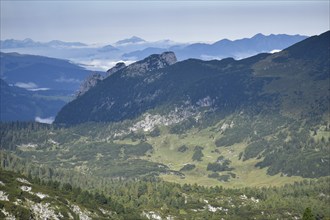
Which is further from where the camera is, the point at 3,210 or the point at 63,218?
the point at 63,218

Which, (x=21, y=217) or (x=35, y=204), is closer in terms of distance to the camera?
(x=21, y=217)

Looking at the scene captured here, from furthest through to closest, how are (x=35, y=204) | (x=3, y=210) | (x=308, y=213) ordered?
(x=35, y=204) → (x=3, y=210) → (x=308, y=213)

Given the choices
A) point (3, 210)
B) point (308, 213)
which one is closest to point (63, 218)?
point (3, 210)

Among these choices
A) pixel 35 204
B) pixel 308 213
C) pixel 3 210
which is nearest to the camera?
pixel 308 213

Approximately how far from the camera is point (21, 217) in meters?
184

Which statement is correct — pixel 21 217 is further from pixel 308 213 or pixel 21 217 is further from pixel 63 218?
pixel 308 213

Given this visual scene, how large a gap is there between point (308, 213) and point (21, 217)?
302 feet

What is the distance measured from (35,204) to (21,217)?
15.3 m

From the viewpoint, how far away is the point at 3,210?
182 m

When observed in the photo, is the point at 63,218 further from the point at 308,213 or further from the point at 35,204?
the point at 308,213

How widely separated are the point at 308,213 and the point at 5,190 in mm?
106869

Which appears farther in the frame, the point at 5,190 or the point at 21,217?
the point at 5,190

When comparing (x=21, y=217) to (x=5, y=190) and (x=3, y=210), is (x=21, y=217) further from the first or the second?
(x=5, y=190)

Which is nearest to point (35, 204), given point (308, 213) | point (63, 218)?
point (63, 218)
